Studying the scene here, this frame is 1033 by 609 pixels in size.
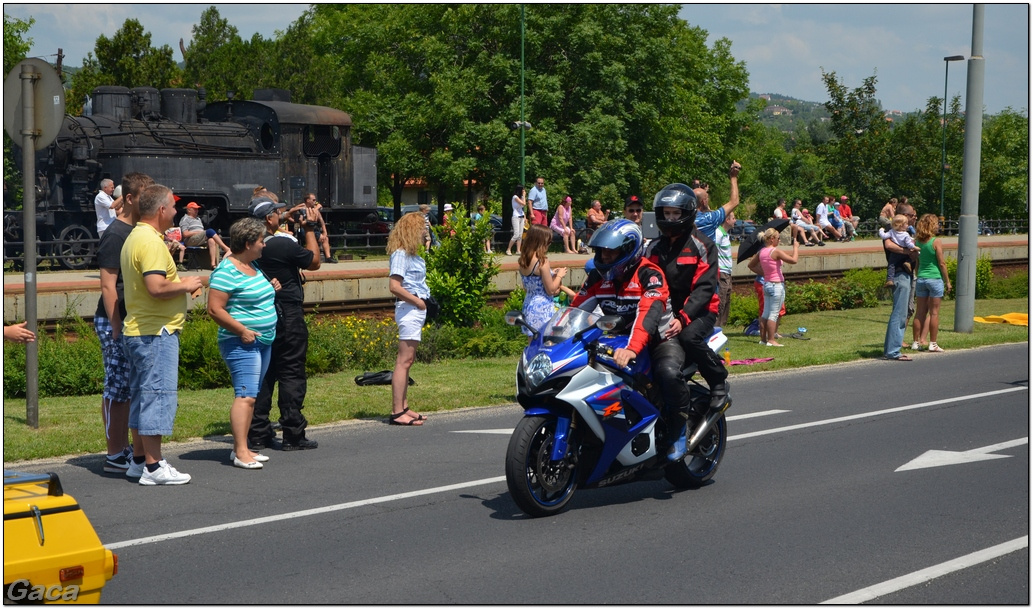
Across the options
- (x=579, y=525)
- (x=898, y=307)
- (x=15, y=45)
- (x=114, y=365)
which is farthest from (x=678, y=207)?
(x=15, y=45)

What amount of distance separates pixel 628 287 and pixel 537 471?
4.42 feet

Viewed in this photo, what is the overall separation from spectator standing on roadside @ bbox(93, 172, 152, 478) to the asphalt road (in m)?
0.25

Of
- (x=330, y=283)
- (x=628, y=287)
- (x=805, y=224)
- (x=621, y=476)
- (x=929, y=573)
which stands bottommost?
(x=929, y=573)

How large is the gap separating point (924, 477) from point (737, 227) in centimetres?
4097

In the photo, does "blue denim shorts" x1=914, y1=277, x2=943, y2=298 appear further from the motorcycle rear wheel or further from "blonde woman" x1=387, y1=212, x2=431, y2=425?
the motorcycle rear wheel

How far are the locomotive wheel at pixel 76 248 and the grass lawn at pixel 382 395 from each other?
423 inches

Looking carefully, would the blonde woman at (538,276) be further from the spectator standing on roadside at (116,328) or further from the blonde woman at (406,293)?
the spectator standing on roadside at (116,328)

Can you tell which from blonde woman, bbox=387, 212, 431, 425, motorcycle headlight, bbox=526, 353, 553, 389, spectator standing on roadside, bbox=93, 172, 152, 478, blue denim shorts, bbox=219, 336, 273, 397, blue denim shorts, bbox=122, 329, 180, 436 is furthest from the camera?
blonde woman, bbox=387, 212, 431, 425

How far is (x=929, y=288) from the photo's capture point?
15.9m

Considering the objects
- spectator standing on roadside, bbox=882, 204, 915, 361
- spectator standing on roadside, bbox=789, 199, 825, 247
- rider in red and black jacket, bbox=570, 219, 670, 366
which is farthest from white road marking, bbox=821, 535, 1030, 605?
spectator standing on roadside, bbox=789, 199, 825, 247

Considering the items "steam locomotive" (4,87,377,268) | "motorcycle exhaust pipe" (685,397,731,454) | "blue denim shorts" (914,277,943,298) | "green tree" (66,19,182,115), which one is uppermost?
"green tree" (66,19,182,115)

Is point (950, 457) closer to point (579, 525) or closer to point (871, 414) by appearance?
point (871, 414)

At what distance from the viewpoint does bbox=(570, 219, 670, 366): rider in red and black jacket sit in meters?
7.16

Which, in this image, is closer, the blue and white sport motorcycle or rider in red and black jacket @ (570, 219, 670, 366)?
the blue and white sport motorcycle
